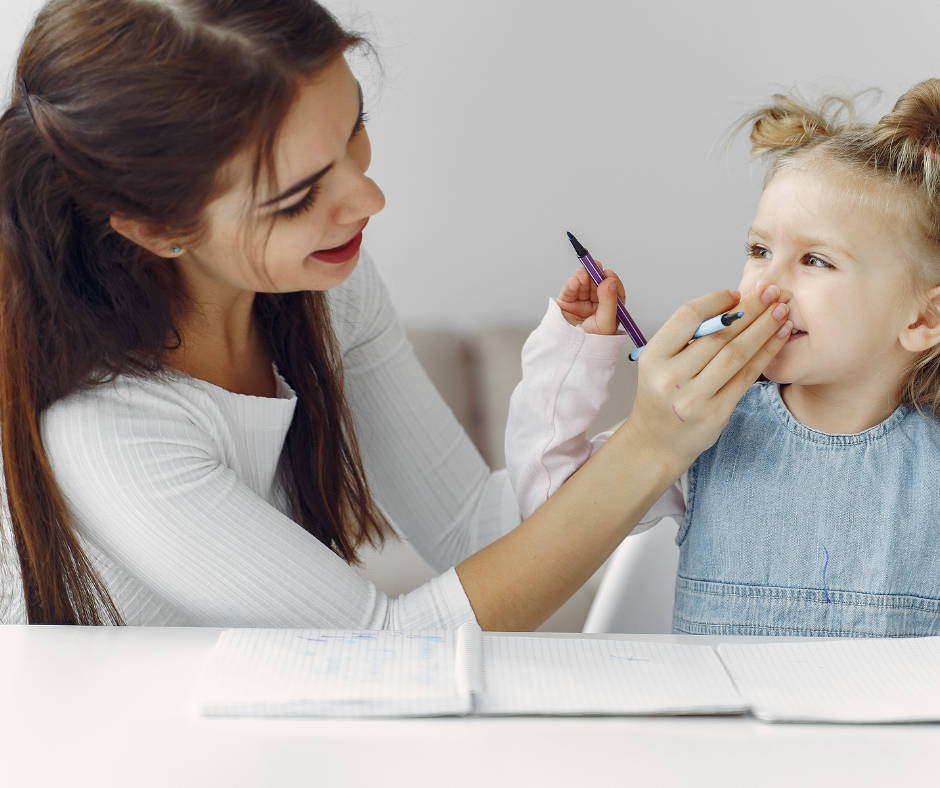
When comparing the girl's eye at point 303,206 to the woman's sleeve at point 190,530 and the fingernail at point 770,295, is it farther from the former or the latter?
the fingernail at point 770,295

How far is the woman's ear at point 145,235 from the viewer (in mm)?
767

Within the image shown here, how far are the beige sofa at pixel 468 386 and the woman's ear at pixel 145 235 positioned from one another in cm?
80

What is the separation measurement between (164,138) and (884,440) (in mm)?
775

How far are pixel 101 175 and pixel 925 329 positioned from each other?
81 centimetres

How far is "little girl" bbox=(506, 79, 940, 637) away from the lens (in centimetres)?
78

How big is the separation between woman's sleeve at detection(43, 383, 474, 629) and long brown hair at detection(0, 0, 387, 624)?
1.1 inches

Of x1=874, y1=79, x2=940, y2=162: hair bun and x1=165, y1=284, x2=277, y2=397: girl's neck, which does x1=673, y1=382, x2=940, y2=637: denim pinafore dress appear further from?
x1=165, y1=284, x2=277, y2=397: girl's neck

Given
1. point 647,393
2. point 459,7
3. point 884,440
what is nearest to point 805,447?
point 884,440

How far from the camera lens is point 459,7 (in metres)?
1.37

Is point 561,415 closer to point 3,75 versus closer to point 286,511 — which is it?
point 286,511

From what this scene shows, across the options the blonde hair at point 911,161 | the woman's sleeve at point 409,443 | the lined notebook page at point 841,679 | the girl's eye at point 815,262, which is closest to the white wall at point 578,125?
the woman's sleeve at point 409,443

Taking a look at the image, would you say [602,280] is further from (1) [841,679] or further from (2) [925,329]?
(1) [841,679]

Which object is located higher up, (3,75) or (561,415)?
(3,75)

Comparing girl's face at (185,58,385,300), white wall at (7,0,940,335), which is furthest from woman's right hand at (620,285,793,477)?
white wall at (7,0,940,335)
